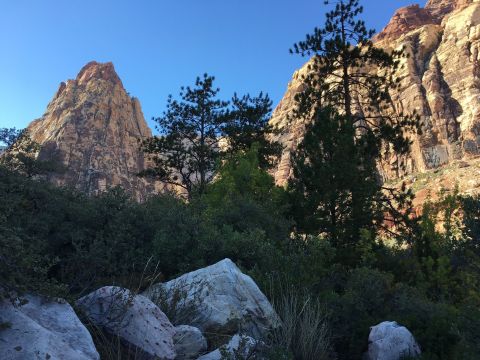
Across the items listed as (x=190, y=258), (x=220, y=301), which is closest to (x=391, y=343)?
(x=220, y=301)

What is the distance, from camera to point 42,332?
337 centimetres

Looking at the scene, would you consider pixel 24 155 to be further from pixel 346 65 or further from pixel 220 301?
pixel 220 301

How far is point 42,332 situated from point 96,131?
350 feet

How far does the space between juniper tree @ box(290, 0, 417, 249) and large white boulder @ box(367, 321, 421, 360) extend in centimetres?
893

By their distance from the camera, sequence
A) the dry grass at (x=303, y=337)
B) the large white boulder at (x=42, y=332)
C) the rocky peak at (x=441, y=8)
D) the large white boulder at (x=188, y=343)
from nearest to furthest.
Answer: the large white boulder at (x=42, y=332) < the large white boulder at (x=188, y=343) < the dry grass at (x=303, y=337) < the rocky peak at (x=441, y=8)

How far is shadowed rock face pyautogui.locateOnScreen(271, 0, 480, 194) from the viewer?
82.5 meters

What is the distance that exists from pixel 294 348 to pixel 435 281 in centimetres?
1210

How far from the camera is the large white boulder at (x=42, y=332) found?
3164mm

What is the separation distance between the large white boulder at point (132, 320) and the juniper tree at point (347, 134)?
11.5 meters

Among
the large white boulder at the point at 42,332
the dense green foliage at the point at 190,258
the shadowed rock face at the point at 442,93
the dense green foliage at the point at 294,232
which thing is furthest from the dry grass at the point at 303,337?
the shadowed rock face at the point at 442,93

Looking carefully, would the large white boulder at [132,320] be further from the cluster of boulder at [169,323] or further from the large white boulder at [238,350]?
the large white boulder at [238,350]

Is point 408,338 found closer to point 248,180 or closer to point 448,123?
point 248,180

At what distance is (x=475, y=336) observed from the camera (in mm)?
5812

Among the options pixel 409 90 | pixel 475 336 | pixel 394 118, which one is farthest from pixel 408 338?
pixel 409 90
